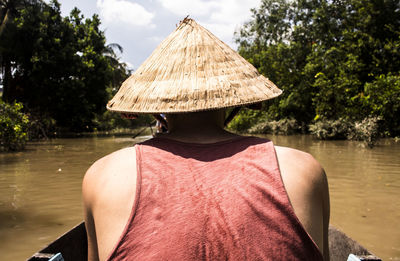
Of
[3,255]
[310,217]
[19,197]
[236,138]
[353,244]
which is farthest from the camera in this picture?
[19,197]

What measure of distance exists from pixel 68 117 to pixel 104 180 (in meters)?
22.6

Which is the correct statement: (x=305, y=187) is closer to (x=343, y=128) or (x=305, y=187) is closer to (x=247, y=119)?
(x=343, y=128)

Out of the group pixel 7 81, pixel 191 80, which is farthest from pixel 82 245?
pixel 7 81

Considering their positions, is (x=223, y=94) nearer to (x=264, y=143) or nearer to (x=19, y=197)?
(x=264, y=143)

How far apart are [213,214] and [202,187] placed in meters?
0.10

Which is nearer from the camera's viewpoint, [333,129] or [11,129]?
[11,129]

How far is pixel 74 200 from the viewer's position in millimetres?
5910

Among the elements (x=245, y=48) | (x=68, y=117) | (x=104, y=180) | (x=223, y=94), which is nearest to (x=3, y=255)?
(x=104, y=180)

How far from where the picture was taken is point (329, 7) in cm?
1997

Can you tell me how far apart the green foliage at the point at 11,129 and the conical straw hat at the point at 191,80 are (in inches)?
429

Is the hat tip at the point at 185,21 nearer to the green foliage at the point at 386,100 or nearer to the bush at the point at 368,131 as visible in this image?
the bush at the point at 368,131

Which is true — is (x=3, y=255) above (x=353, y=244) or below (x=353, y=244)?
below

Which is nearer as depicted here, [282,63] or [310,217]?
[310,217]

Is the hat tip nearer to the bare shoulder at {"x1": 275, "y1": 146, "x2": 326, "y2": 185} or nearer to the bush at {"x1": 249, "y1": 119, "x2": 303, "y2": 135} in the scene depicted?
the bare shoulder at {"x1": 275, "y1": 146, "x2": 326, "y2": 185}
